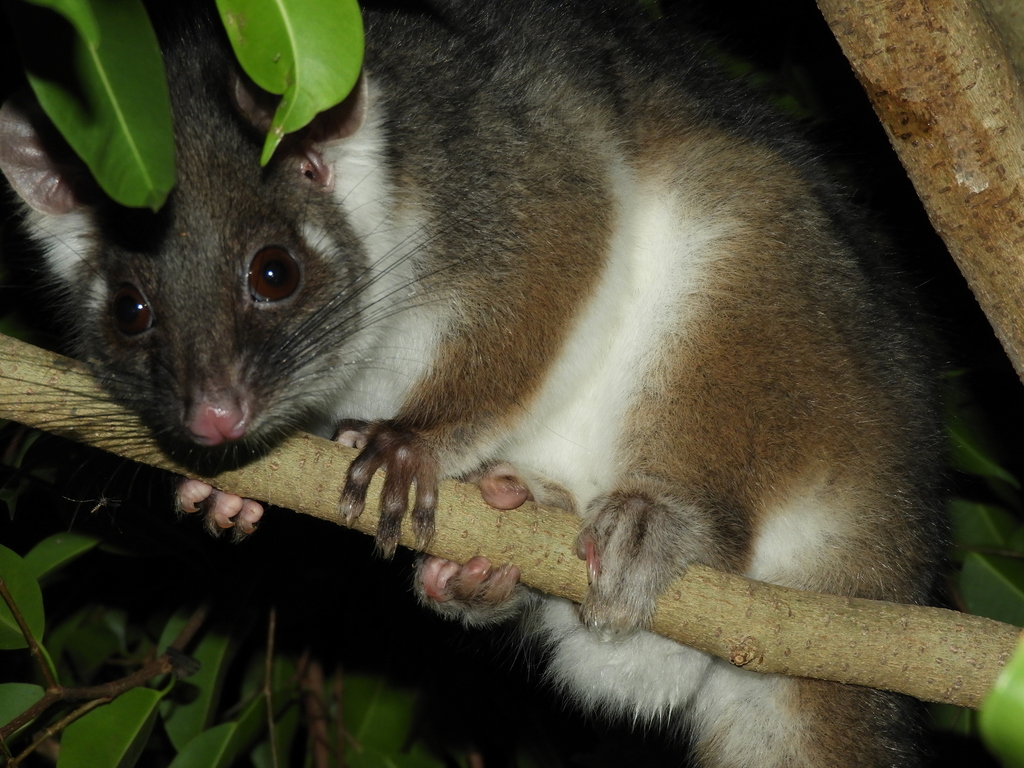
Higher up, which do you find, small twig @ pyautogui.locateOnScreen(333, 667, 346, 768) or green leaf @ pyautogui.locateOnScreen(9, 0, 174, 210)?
green leaf @ pyautogui.locateOnScreen(9, 0, 174, 210)

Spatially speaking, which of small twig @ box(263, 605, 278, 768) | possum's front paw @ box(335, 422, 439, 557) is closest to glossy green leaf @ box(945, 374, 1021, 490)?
possum's front paw @ box(335, 422, 439, 557)

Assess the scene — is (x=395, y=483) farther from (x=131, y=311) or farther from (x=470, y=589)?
(x=131, y=311)

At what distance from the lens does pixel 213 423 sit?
7.71ft

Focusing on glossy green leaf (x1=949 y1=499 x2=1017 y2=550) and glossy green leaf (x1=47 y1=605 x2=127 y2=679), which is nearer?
glossy green leaf (x1=949 y1=499 x2=1017 y2=550)

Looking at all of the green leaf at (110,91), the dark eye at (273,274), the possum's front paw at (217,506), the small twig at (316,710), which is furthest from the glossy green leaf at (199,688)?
the green leaf at (110,91)

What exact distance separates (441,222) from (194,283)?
766 millimetres

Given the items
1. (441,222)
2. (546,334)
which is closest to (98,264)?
(441,222)

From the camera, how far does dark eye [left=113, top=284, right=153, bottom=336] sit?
8.42ft

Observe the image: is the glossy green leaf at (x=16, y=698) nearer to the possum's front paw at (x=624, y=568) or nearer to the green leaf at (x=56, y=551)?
the green leaf at (x=56, y=551)

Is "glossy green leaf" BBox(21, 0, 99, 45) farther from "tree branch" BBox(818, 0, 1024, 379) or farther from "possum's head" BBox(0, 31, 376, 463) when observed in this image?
"tree branch" BBox(818, 0, 1024, 379)

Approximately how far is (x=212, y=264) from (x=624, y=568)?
4.16 ft

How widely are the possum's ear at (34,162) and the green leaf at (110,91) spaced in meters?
0.99

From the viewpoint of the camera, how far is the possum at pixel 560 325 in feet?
8.51

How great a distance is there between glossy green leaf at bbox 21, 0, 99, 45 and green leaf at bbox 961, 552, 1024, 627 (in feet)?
10.7
